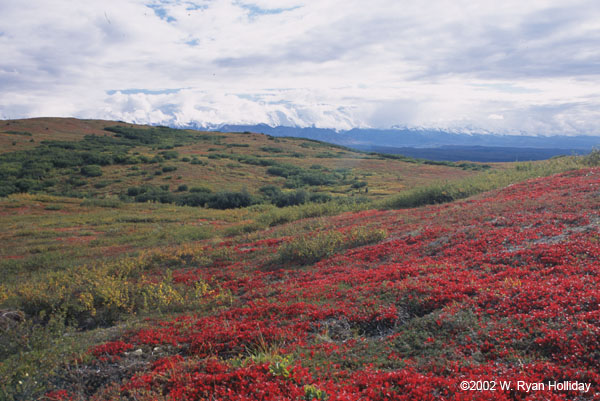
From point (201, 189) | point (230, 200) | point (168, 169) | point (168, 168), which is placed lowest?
point (230, 200)

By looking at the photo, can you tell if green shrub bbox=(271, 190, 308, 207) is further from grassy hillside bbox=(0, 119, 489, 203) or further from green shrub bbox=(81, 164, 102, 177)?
green shrub bbox=(81, 164, 102, 177)

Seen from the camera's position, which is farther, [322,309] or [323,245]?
[323,245]

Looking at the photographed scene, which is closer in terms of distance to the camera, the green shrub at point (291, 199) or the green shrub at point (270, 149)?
the green shrub at point (291, 199)

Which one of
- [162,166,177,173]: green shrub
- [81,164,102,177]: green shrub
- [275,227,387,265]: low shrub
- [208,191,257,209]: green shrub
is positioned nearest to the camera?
[275,227,387,265]: low shrub

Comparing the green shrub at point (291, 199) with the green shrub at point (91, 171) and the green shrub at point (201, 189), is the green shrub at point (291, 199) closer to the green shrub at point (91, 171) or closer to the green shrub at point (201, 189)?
the green shrub at point (201, 189)

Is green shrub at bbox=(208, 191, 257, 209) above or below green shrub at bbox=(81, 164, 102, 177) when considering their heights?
below

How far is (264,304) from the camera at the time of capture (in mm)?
8023

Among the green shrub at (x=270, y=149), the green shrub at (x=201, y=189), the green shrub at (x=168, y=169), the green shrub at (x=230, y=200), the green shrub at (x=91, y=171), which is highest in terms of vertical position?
the green shrub at (x=270, y=149)

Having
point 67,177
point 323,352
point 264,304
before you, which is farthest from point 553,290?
point 67,177

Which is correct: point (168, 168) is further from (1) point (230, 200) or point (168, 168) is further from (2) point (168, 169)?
(1) point (230, 200)

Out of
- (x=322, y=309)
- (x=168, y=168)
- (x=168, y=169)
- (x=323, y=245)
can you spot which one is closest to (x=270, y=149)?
(x=168, y=168)

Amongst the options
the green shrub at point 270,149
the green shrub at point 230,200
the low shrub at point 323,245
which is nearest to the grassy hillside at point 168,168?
the green shrub at point 270,149

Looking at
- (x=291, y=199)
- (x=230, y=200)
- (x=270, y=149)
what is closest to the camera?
(x=230, y=200)

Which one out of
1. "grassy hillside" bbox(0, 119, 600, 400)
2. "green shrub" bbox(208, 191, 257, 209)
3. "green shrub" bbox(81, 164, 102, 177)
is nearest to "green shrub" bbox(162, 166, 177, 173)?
"green shrub" bbox(81, 164, 102, 177)
